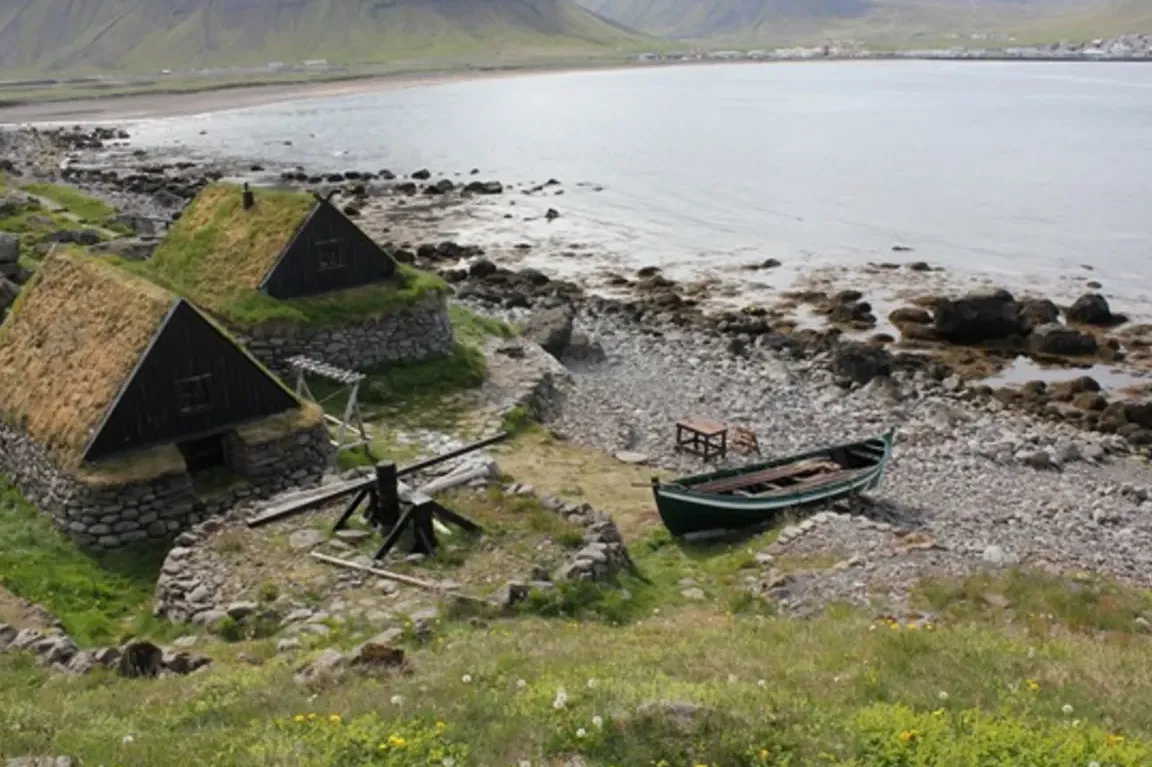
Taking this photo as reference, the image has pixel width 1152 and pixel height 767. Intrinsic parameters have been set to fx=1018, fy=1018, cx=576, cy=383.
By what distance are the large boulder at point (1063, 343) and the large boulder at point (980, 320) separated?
162 centimetres

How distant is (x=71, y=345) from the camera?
23453 mm

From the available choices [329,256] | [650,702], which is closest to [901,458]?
[329,256]

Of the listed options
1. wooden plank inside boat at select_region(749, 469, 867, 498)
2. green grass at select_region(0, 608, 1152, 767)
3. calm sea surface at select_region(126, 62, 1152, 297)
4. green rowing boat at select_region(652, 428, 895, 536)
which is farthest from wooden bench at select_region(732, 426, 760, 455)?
calm sea surface at select_region(126, 62, 1152, 297)

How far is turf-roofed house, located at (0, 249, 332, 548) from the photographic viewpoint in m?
20.9

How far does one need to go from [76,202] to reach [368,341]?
44807mm

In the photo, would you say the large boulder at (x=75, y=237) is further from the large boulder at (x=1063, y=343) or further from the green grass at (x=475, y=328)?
the large boulder at (x=1063, y=343)

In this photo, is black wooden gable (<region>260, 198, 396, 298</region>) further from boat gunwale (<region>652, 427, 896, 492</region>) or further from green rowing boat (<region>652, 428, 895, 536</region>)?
green rowing boat (<region>652, 428, 895, 536</region>)

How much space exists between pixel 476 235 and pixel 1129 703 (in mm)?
62660

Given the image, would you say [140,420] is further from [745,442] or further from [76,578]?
[745,442]

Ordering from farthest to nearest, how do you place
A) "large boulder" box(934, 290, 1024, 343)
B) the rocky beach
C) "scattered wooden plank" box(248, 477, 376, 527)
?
"large boulder" box(934, 290, 1024, 343) → the rocky beach → "scattered wooden plank" box(248, 477, 376, 527)

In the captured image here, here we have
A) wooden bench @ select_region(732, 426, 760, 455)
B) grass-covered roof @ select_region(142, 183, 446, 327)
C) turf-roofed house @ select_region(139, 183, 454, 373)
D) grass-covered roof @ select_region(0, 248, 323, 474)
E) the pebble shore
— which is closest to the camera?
the pebble shore

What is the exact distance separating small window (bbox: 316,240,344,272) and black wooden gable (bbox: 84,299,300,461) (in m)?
10.3

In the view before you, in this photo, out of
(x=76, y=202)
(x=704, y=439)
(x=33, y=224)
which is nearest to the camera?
(x=704, y=439)

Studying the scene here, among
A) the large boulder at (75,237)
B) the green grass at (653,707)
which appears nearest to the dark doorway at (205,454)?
the green grass at (653,707)
